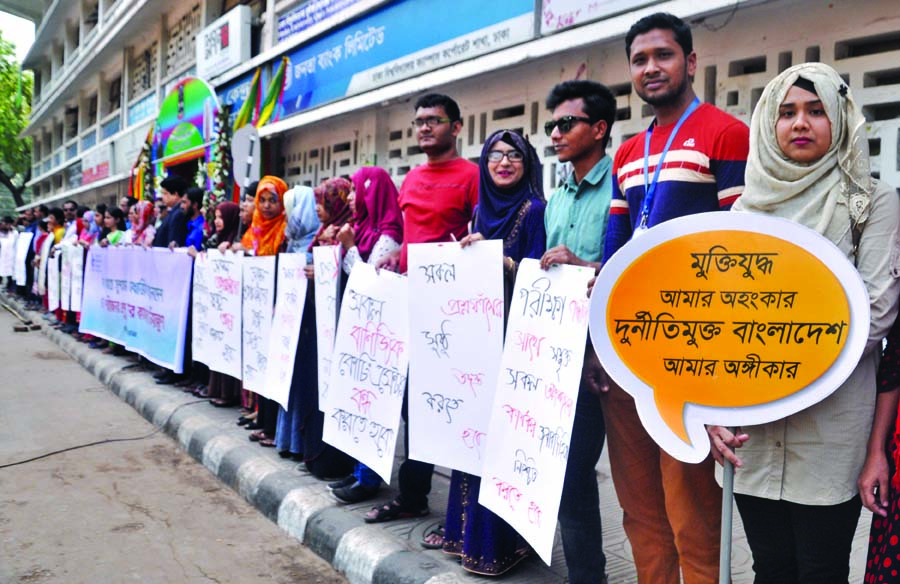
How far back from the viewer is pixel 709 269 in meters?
1.81

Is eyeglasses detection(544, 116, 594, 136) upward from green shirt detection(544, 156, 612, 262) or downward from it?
upward

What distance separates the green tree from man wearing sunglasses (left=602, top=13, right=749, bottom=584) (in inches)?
1639

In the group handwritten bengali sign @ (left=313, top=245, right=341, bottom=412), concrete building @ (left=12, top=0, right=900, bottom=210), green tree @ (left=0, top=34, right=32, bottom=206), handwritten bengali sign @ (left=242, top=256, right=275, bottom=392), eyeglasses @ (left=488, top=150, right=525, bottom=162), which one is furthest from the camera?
green tree @ (left=0, top=34, right=32, bottom=206)

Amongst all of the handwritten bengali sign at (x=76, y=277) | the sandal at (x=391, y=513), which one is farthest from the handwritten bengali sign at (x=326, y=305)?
the handwritten bengali sign at (x=76, y=277)

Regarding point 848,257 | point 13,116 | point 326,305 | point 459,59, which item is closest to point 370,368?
point 326,305

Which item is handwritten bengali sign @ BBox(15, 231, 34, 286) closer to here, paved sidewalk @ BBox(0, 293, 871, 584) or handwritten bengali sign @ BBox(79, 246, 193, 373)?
handwritten bengali sign @ BBox(79, 246, 193, 373)

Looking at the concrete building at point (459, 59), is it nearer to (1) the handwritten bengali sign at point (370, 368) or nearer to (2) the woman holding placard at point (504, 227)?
(2) the woman holding placard at point (504, 227)

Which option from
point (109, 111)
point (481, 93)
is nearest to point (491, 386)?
point (481, 93)

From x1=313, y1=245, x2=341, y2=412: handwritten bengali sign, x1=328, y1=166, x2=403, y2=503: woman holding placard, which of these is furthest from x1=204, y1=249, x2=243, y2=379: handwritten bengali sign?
x1=328, y1=166, x2=403, y2=503: woman holding placard

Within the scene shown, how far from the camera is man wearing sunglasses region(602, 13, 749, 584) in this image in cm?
217

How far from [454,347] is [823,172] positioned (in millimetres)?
1554

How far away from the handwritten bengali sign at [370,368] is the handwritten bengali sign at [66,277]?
298 inches

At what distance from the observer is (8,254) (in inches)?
631

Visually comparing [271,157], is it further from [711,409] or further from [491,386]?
[711,409]
